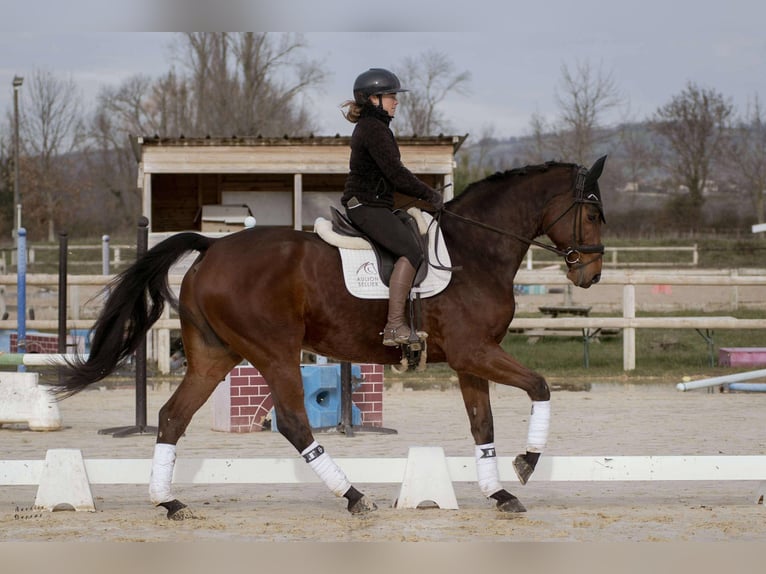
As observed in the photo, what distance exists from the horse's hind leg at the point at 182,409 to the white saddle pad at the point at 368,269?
2.85 feet

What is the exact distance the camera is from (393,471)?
20.4 feet

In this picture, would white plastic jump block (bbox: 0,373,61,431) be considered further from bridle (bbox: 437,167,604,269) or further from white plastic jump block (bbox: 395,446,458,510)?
bridle (bbox: 437,167,604,269)

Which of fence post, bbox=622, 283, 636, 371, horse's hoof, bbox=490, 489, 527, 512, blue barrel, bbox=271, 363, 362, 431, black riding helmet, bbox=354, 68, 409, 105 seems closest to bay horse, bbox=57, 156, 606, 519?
horse's hoof, bbox=490, 489, 527, 512

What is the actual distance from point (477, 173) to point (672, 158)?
34.7 ft

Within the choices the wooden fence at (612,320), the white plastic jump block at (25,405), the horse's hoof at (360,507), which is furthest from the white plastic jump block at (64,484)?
the wooden fence at (612,320)

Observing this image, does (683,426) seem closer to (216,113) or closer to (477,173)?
(216,113)

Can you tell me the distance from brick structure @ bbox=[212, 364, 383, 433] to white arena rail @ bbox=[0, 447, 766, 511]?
11.3 feet

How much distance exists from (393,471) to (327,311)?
3.42 feet

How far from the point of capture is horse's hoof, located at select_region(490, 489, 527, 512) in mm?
5961

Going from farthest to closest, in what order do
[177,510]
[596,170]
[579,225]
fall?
[579,225] → [596,170] → [177,510]

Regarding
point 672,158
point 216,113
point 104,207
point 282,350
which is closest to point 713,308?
point 282,350

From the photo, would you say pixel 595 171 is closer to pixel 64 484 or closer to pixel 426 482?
pixel 426 482

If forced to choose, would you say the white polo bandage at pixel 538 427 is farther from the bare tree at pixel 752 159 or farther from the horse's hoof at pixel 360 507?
the bare tree at pixel 752 159

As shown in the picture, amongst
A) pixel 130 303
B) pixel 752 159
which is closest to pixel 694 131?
pixel 752 159
